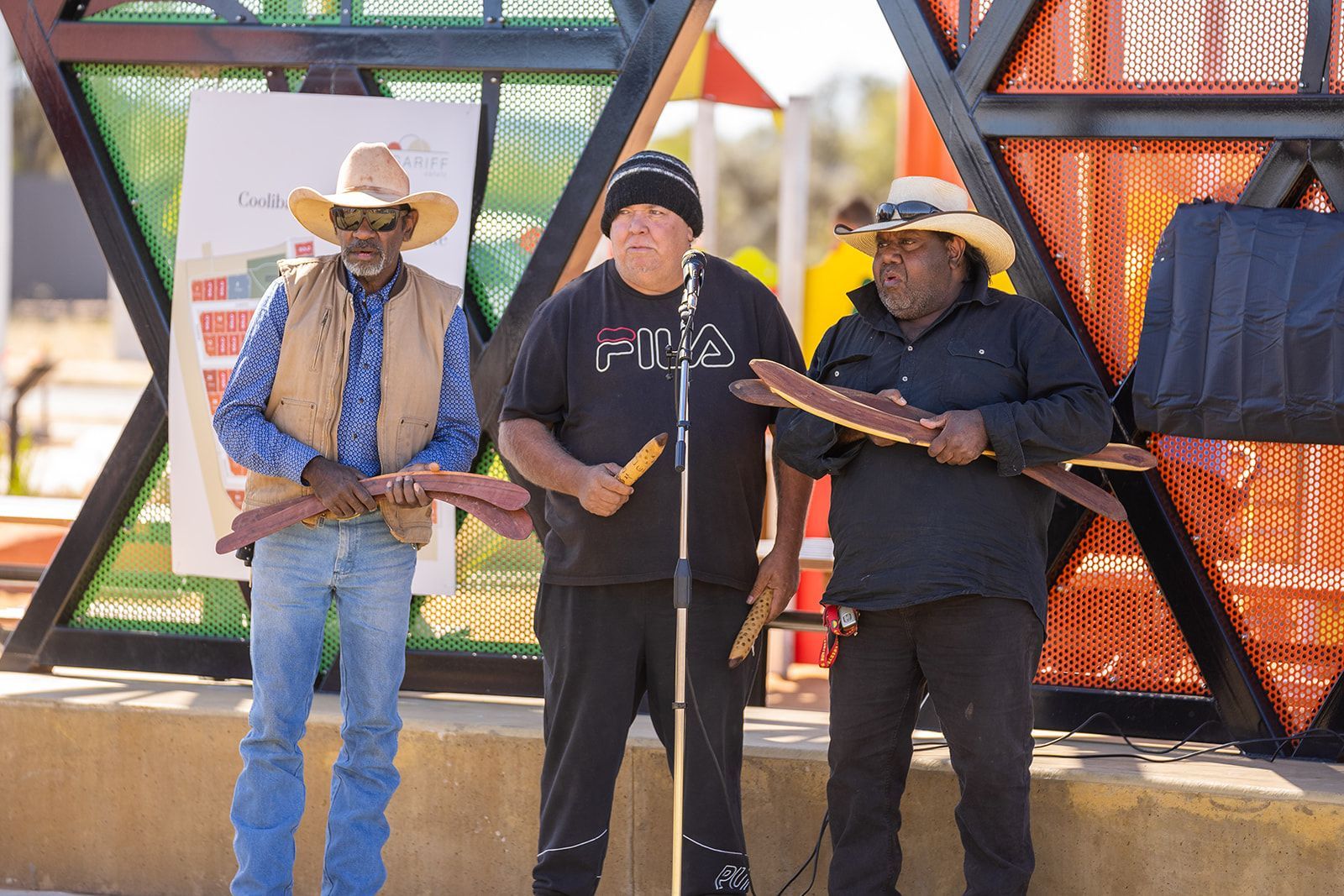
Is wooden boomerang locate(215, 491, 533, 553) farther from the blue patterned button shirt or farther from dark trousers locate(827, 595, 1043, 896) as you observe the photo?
dark trousers locate(827, 595, 1043, 896)

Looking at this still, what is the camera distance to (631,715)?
3.94m

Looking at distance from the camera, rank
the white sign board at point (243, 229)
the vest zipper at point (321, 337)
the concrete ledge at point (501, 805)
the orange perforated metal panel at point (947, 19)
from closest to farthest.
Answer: the vest zipper at point (321, 337) → the concrete ledge at point (501, 805) → the orange perforated metal panel at point (947, 19) → the white sign board at point (243, 229)

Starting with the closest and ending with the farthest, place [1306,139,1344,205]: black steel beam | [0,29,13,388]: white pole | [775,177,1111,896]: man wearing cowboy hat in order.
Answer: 1. [775,177,1111,896]: man wearing cowboy hat
2. [1306,139,1344,205]: black steel beam
3. [0,29,13,388]: white pole

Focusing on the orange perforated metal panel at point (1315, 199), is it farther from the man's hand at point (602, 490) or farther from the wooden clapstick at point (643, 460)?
the man's hand at point (602, 490)

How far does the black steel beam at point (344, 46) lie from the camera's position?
16.4ft

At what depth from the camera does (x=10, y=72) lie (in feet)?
56.4

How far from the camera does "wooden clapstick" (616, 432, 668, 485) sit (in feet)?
11.7

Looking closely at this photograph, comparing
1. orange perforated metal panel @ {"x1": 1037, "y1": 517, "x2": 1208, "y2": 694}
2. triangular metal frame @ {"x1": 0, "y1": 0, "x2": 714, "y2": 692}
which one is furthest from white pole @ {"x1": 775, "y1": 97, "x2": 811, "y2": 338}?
orange perforated metal panel @ {"x1": 1037, "y1": 517, "x2": 1208, "y2": 694}

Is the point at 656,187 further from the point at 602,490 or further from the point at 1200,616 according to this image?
the point at 1200,616

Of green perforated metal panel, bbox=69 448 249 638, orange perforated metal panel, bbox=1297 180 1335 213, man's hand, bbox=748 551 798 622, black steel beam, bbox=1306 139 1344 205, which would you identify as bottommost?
green perforated metal panel, bbox=69 448 249 638

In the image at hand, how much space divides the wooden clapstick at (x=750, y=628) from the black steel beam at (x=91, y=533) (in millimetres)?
2520

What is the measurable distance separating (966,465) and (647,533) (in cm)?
86

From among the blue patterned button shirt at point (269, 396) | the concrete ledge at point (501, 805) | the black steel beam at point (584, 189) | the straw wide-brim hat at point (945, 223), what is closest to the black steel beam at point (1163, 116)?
the straw wide-brim hat at point (945, 223)

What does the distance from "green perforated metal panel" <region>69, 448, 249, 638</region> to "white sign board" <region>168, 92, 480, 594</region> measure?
0.62ft
